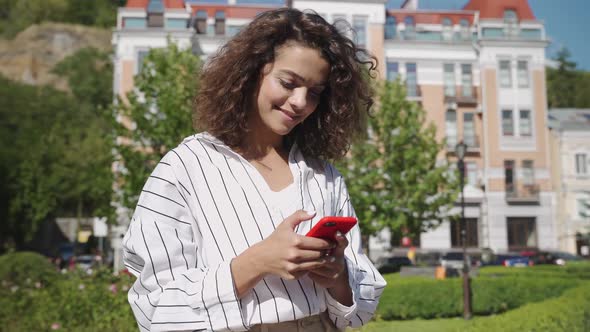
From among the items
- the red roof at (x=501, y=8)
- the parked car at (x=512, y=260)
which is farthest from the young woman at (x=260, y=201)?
the red roof at (x=501, y=8)

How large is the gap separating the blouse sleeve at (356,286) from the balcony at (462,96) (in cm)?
2991

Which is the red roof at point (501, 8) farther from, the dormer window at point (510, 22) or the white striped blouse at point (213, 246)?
the white striped blouse at point (213, 246)

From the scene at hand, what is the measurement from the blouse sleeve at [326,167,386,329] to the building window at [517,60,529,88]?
31197 mm

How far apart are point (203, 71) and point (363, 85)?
52 cm

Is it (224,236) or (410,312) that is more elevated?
(224,236)

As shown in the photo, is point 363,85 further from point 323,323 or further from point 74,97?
point 74,97

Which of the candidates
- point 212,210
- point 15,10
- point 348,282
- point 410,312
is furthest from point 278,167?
point 15,10

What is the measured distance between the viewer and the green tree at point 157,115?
52.2 feet

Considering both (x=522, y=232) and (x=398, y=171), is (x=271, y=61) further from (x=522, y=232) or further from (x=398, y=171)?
(x=522, y=232)

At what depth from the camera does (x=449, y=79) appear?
31000 millimetres

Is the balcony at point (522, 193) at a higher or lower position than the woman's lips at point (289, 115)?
higher

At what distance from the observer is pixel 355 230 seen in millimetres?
1842

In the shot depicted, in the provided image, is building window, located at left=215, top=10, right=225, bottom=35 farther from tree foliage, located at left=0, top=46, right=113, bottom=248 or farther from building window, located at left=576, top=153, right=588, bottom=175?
building window, located at left=576, top=153, right=588, bottom=175

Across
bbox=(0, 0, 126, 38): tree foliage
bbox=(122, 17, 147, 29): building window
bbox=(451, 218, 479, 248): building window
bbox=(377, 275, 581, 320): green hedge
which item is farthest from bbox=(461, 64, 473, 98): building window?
bbox=(0, 0, 126, 38): tree foliage
